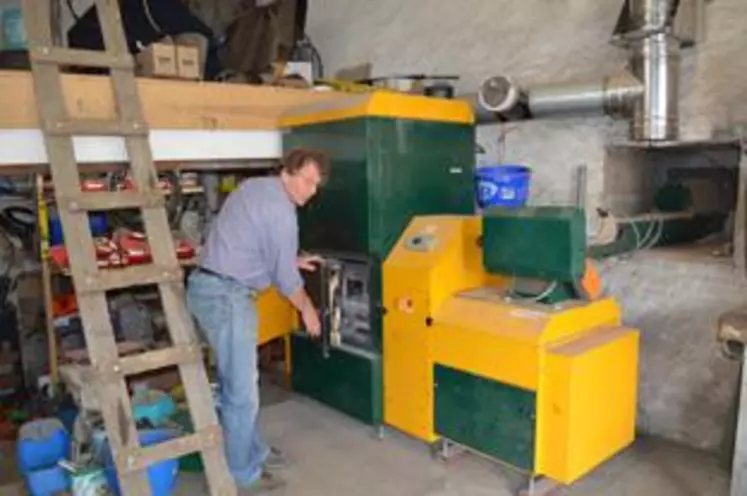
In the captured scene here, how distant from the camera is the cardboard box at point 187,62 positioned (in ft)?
10.5

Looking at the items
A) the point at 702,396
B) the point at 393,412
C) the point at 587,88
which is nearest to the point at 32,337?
the point at 393,412

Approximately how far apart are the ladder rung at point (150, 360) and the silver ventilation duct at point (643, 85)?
2191 millimetres

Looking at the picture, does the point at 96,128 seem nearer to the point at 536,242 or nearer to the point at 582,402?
the point at 536,242

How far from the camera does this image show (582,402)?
2.52 m

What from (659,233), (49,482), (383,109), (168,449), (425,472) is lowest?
(425,472)

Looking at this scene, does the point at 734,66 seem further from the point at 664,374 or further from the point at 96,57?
the point at 96,57

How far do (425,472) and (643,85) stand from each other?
2.09m

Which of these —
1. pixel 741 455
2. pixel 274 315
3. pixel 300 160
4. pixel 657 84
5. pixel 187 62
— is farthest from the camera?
pixel 274 315

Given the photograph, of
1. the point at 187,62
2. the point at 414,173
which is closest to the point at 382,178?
the point at 414,173

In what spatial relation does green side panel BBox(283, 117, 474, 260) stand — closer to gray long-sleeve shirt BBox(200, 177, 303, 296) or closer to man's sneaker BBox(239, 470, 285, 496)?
gray long-sleeve shirt BBox(200, 177, 303, 296)

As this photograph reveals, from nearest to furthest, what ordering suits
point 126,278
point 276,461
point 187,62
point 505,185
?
point 126,278 < point 276,461 < point 187,62 < point 505,185

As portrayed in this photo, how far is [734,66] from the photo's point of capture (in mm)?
2811

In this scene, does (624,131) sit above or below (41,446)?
above

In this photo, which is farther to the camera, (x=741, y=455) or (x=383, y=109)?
(x=383, y=109)
